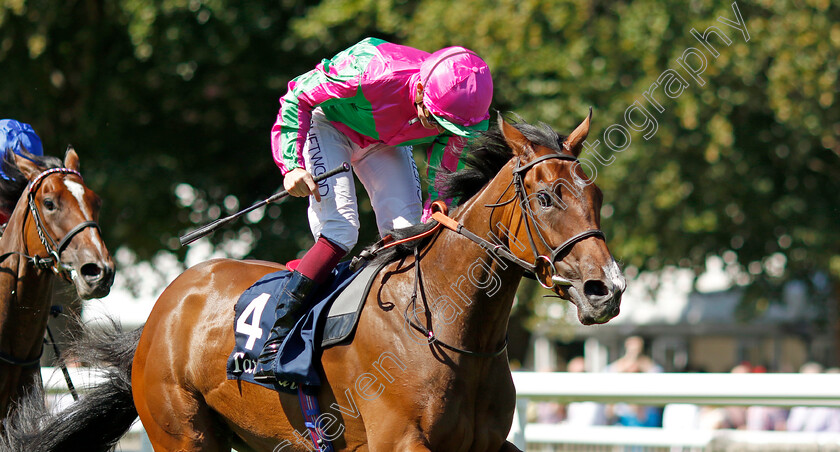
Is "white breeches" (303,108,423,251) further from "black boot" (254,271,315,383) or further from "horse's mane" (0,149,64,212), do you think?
Answer: "horse's mane" (0,149,64,212)

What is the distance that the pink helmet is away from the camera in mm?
3352

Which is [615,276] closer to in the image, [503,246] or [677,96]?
[503,246]

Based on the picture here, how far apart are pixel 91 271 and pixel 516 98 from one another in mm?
7311

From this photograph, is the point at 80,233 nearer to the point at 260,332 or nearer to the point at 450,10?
the point at 260,332

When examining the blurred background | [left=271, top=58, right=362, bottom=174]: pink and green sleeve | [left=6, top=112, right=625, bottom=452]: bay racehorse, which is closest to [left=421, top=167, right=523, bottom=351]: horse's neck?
[left=6, top=112, right=625, bottom=452]: bay racehorse

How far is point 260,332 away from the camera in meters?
3.59

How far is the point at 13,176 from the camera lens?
5047 millimetres

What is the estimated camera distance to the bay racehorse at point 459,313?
2.95 m

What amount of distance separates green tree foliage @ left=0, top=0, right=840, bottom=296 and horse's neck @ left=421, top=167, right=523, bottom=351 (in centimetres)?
686

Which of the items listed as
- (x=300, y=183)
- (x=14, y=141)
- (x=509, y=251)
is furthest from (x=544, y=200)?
(x=14, y=141)

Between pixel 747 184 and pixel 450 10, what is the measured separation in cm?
443

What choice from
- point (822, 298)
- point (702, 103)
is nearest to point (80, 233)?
point (702, 103)

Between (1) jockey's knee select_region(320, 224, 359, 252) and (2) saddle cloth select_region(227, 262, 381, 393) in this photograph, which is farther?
(1) jockey's knee select_region(320, 224, 359, 252)

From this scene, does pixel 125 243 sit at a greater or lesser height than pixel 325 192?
lesser
